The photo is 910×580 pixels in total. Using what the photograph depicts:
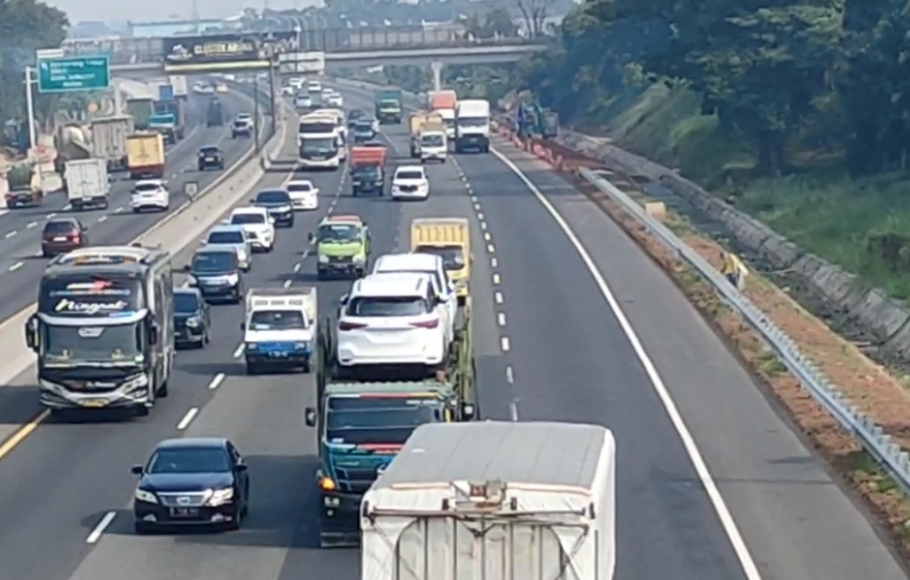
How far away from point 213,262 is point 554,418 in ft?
71.5

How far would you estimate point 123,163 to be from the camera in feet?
419

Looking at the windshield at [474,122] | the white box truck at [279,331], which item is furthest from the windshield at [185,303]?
the windshield at [474,122]

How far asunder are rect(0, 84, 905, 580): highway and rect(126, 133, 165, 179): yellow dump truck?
168 ft

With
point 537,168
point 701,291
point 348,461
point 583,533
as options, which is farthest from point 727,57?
point 583,533

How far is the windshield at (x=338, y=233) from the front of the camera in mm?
63469

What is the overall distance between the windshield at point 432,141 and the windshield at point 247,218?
45.0 m

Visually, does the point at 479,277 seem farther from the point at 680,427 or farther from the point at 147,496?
the point at 147,496

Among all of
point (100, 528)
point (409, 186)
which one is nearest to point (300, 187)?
point (409, 186)

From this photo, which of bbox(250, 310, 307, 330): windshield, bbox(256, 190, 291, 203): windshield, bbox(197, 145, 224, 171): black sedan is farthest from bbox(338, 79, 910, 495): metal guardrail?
bbox(197, 145, 224, 171): black sedan

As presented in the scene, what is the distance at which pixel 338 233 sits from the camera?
63.8 metres

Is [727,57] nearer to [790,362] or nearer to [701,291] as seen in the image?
[701,291]

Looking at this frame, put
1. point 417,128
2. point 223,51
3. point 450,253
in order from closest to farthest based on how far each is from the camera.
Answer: point 450,253, point 417,128, point 223,51

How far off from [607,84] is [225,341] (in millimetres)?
110229

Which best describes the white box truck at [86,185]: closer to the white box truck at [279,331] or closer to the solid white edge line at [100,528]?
the white box truck at [279,331]
